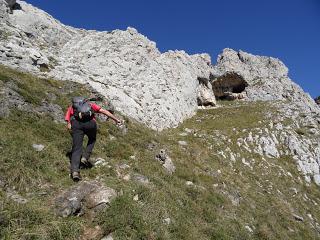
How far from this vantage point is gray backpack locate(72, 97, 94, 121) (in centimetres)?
1138

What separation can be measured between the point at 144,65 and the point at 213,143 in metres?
11.7

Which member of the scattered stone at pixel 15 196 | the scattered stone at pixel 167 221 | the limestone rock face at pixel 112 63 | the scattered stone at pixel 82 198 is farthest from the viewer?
the limestone rock face at pixel 112 63

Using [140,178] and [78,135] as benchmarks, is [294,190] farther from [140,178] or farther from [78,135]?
[78,135]

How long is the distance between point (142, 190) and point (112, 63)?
2383cm

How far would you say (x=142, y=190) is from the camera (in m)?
11.2

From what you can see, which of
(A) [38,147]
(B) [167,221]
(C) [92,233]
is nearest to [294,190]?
(B) [167,221]

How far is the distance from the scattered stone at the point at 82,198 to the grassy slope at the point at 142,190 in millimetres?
275

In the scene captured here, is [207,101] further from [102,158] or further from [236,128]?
[102,158]

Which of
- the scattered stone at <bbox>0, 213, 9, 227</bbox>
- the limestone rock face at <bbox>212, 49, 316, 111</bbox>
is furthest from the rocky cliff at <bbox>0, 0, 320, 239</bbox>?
the limestone rock face at <bbox>212, 49, 316, 111</bbox>

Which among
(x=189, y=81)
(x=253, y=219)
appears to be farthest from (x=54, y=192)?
(x=189, y=81)

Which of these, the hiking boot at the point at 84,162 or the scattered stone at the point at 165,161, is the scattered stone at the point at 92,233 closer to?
the hiking boot at the point at 84,162

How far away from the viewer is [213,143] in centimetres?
2809

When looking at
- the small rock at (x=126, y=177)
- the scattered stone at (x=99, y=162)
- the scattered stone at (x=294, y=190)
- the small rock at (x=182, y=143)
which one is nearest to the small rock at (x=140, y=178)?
the small rock at (x=126, y=177)

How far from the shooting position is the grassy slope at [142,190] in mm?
9094
